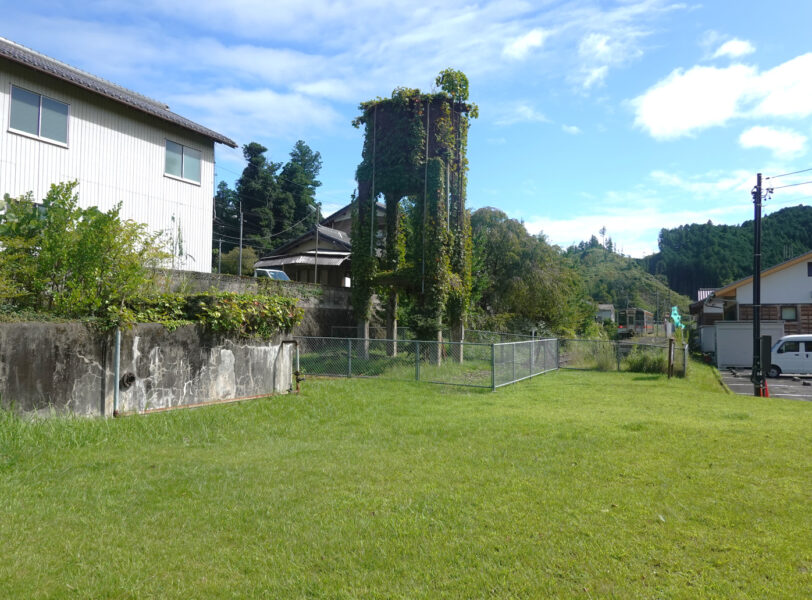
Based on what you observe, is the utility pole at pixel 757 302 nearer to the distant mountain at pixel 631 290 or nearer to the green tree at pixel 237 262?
the green tree at pixel 237 262

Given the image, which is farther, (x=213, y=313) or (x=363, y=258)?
(x=363, y=258)

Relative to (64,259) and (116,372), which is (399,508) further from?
(64,259)

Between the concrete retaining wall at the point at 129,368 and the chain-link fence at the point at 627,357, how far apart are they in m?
14.7

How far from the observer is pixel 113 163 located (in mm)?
17297

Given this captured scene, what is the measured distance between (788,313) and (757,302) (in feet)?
63.9

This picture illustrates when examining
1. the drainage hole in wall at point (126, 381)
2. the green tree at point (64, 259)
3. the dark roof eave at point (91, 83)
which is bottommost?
the drainage hole in wall at point (126, 381)

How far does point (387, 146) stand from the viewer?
66.4 ft

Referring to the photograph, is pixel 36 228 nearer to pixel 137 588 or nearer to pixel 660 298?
pixel 137 588

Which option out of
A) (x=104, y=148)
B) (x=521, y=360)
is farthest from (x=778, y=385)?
(x=104, y=148)

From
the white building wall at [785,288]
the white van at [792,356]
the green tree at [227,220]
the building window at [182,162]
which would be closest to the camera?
the building window at [182,162]

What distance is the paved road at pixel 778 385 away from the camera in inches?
704

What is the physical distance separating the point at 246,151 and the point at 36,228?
52.1 m

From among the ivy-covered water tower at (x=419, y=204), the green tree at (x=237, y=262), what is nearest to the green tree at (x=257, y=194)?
the green tree at (x=237, y=262)

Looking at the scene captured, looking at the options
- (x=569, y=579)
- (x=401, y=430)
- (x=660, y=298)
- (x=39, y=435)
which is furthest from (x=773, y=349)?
(x=660, y=298)
